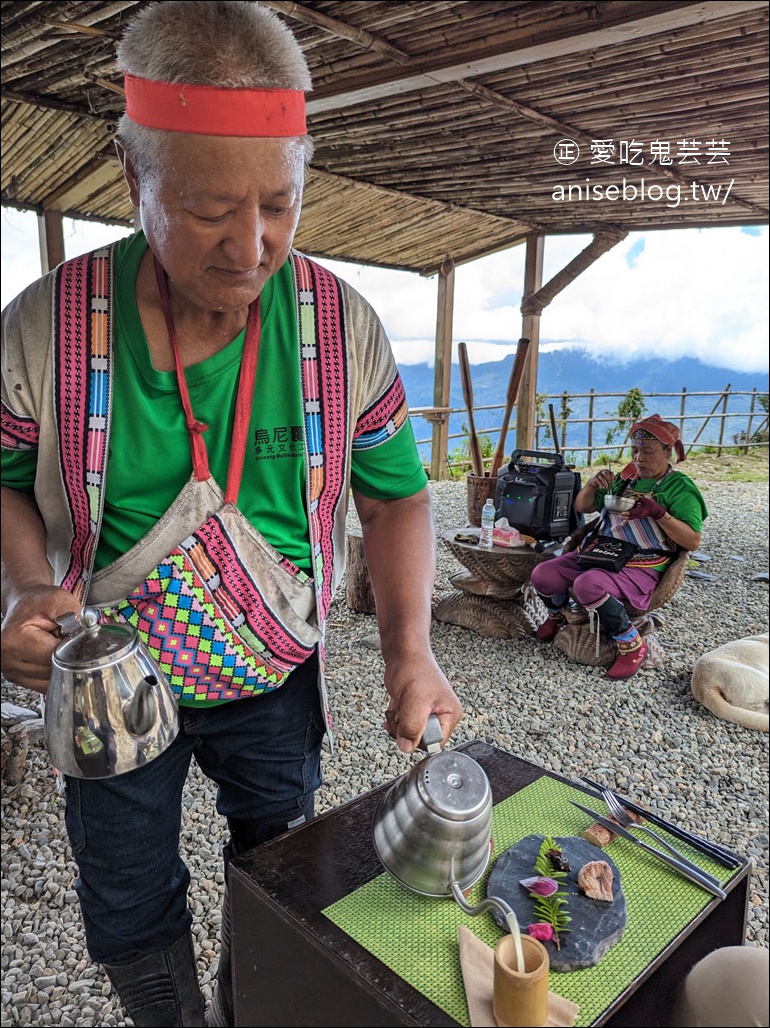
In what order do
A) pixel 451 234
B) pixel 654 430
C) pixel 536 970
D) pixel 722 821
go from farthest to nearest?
pixel 451 234 → pixel 654 430 → pixel 722 821 → pixel 536 970

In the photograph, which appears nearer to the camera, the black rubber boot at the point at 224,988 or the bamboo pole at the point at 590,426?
the black rubber boot at the point at 224,988

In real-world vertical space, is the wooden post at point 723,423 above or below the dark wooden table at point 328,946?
above

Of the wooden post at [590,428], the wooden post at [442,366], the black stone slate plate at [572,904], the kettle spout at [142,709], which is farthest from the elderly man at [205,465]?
the wooden post at [590,428]

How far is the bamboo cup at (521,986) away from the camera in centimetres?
76

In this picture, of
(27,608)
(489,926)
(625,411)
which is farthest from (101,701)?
(625,411)

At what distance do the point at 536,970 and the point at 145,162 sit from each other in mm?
1011

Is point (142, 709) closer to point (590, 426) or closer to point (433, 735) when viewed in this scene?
point (433, 735)

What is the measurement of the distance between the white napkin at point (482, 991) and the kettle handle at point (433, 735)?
240mm

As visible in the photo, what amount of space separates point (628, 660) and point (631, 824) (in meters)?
2.91

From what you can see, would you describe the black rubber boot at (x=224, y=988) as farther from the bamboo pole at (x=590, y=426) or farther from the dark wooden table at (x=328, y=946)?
the bamboo pole at (x=590, y=426)

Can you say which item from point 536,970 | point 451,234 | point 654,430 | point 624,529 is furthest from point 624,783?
point 451,234

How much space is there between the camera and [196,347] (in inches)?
42.2

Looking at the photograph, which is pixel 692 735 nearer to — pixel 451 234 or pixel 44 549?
pixel 44 549

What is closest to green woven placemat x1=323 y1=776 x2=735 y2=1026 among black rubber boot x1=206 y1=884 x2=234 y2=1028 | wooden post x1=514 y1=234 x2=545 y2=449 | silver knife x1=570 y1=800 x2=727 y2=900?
silver knife x1=570 y1=800 x2=727 y2=900
